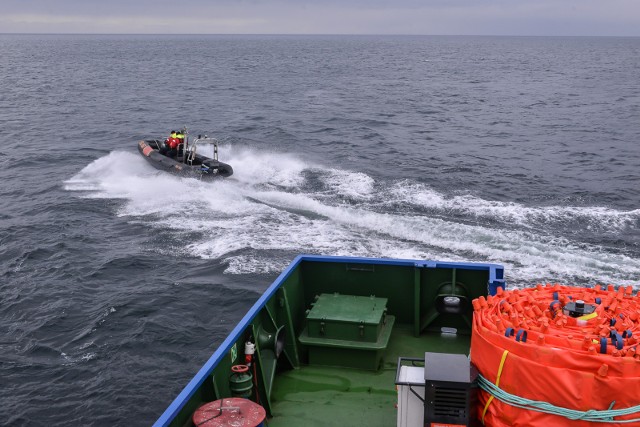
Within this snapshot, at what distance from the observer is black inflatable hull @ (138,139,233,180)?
28.9 metres

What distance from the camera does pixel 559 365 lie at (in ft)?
17.6

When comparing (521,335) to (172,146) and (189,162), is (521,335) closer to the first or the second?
(189,162)

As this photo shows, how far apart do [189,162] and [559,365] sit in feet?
86.2

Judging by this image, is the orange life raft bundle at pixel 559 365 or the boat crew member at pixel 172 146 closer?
the orange life raft bundle at pixel 559 365

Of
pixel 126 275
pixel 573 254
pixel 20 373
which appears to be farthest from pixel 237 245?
pixel 573 254

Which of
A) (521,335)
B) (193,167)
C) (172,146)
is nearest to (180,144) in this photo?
(172,146)

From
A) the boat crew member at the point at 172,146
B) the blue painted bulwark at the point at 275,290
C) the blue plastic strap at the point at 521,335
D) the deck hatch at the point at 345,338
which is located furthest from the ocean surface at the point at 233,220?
the blue plastic strap at the point at 521,335

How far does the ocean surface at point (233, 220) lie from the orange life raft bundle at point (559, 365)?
32.0 feet

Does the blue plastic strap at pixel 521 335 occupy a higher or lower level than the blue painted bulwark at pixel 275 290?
higher

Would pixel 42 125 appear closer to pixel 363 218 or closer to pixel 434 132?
pixel 434 132

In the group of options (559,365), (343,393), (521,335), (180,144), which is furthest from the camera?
(180,144)

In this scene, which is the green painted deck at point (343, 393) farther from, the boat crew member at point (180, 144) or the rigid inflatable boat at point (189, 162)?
the boat crew member at point (180, 144)

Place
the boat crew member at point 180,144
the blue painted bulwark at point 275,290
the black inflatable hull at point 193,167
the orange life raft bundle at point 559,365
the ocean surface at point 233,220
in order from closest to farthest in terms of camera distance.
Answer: the orange life raft bundle at point 559,365
the blue painted bulwark at point 275,290
the ocean surface at point 233,220
the black inflatable hull at point 193,167
the boat crew member at point 180,144

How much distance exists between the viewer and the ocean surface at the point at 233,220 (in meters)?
16.4
